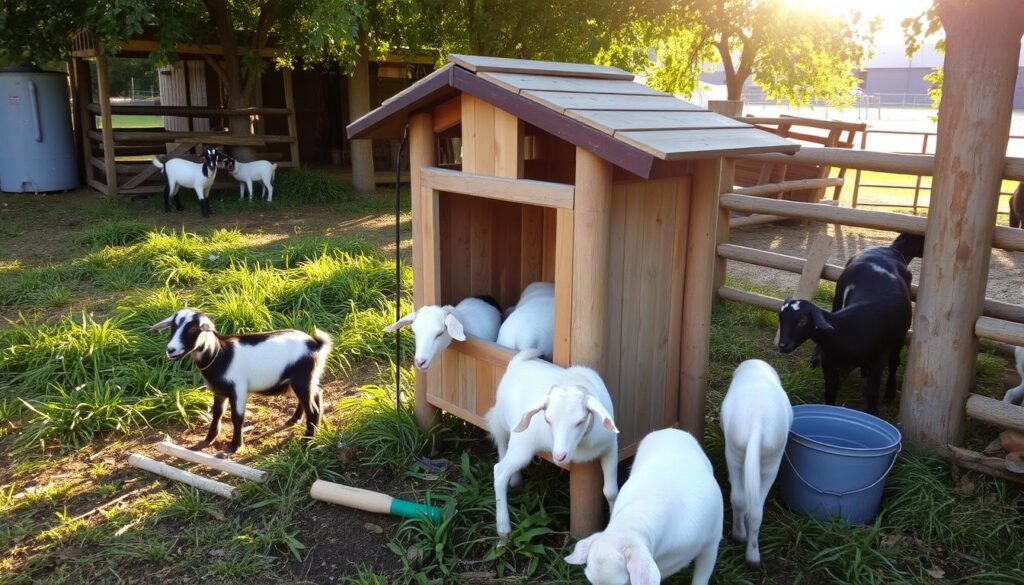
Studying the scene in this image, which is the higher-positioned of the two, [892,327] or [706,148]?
[706,148]

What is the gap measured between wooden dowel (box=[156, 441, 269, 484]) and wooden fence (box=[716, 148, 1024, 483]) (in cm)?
359

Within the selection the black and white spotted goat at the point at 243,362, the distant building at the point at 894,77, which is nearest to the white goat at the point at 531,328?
the black and white spotted goat at the point at 243,362

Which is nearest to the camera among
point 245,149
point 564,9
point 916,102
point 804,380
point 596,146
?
point 596,146

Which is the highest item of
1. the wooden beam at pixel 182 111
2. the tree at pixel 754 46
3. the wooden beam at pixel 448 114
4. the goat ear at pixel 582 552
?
the tree at pixel 754 46

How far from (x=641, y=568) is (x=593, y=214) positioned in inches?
67.3

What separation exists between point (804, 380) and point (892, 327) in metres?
0.84

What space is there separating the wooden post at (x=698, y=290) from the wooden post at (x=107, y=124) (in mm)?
11968

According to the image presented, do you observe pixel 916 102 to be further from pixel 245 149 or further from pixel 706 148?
pixel 706 148

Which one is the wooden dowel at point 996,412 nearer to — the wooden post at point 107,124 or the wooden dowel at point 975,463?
the wooden dowel at point 975,463

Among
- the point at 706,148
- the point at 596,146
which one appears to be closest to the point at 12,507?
the point at 596,146

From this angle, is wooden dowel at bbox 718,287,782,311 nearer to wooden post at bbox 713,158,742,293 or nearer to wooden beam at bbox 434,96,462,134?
wooden post at bbox 713,158,742,293

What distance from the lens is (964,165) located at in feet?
14.2

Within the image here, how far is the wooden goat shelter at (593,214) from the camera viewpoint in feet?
12.1

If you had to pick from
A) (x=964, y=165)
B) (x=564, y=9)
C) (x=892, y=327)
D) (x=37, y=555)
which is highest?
(x=564, y=9)
